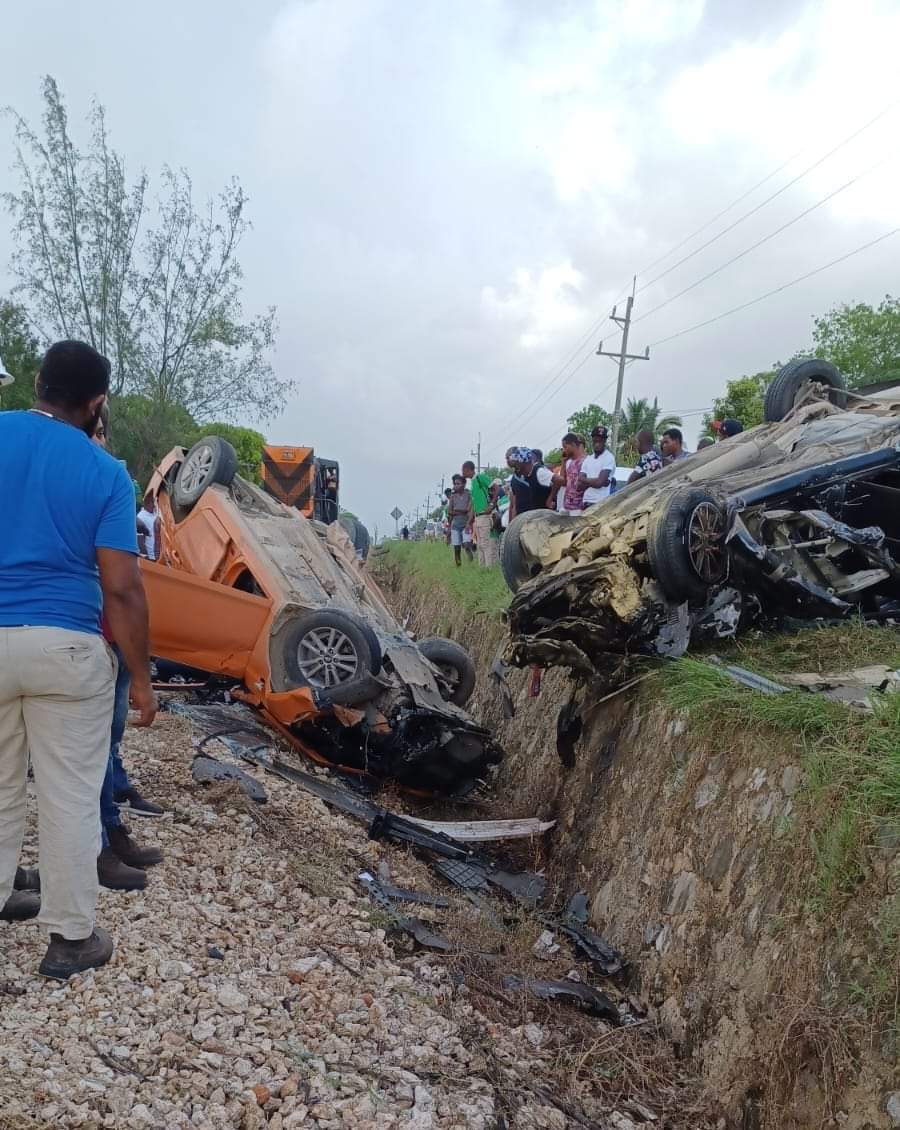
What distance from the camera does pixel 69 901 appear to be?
2545mm

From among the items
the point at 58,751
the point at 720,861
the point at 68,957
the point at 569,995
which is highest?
the point at 58,751

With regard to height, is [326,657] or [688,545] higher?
[688,545]

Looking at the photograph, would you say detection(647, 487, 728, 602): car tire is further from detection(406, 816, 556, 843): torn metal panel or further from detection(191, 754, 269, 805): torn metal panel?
detection(191, 754, 269, 805): torn metal panel

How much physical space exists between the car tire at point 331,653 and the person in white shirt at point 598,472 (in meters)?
3.37

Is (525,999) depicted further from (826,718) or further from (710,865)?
(826,718)

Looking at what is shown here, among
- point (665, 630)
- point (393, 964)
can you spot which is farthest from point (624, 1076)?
point (665, 630)

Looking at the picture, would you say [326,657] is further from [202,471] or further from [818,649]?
[818,649]

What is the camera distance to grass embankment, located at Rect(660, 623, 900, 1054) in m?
2.68

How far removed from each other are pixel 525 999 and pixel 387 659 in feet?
10.4

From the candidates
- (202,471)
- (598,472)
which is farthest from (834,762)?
(202,471)

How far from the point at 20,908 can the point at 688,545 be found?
11.5 feet

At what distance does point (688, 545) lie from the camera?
4.69 m

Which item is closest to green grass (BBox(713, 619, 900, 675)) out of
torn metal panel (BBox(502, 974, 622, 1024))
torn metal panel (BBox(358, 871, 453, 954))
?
torn metal panel (BBox(502, 974, 622, 1024))

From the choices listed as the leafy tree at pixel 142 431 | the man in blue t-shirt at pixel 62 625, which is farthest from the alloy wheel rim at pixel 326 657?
the leafy tree at pixel 142 431
